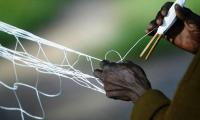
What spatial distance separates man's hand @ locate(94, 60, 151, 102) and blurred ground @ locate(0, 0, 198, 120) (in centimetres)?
16

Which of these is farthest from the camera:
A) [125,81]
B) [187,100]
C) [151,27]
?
[151,27]

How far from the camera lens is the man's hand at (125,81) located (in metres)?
0.87

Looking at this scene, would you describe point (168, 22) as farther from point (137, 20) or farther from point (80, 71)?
point (80, 71)

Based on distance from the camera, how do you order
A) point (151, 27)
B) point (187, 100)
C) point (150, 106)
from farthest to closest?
point (151, 27)
point (150, 106)
point (187, 100)

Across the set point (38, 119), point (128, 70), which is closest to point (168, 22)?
point (128, 70)

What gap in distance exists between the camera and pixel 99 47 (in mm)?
1053

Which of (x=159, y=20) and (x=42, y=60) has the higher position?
(x=159, y=20)

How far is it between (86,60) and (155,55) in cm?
17

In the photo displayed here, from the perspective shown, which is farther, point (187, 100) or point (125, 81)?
point (125, 81)

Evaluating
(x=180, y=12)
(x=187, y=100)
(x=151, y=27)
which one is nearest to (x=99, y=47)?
(x=151, y=27)

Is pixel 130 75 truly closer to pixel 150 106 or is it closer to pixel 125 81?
pixel 125 81

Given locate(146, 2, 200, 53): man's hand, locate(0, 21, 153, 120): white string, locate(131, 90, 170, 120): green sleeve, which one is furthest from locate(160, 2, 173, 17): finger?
locate(131, 90, 170, 120): green sleeve

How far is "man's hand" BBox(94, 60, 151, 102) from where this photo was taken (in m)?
0.87

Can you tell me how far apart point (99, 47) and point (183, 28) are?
204mm
